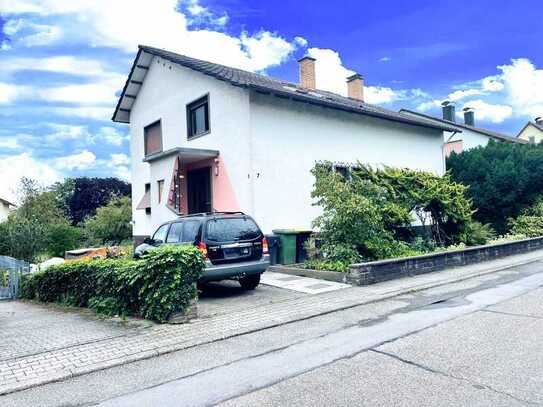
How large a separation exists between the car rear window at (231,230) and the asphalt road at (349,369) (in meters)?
2.66

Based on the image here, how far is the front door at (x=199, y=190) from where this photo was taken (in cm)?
1552

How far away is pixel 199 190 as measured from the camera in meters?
16.0

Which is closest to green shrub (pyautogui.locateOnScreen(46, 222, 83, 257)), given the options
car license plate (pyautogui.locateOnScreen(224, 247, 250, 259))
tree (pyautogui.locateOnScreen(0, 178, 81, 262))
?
tree (pyautogui.locateOnScreen(0, 178, 81, 262))

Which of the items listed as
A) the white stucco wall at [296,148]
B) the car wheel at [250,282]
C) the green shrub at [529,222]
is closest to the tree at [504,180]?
the green shrub at [529,222]

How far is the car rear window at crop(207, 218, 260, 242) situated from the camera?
855cm

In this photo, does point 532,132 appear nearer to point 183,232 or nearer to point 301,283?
point 301,283

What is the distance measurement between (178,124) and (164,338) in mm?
12534

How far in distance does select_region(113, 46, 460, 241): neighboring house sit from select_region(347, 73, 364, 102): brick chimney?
5.61 m

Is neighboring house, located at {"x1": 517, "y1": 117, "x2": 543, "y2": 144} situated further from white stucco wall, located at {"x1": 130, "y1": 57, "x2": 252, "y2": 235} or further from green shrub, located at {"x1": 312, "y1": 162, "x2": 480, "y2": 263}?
white stucco wall, located at {"x1": 130, "y1": 57, "x2": 252, "y2": 235}

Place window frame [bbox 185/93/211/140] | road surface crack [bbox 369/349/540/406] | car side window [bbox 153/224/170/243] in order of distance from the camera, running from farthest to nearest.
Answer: window frame [bbox 185/93/211/140], car side window [bbox 153/224/170/243], road surface crack [bbox 369/349/540/406]

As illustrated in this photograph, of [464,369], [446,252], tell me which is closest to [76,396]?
[464,369]

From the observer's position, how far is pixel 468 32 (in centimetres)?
1327

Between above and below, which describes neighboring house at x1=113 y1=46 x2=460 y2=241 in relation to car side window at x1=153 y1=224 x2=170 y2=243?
above

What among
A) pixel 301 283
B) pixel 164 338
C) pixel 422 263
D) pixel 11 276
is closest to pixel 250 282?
pixel 301 283
